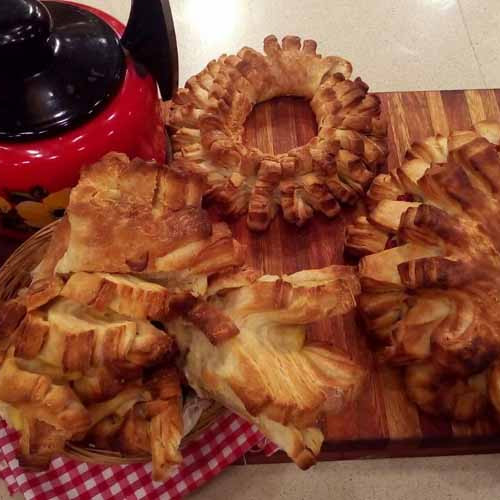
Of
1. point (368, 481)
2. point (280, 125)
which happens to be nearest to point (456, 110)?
point (280, 125)

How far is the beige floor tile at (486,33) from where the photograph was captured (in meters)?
1.14

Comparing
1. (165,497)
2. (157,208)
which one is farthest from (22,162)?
(165,497)

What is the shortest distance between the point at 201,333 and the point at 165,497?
24cm

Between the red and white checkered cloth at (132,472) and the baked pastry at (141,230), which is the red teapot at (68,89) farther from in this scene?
the red and white checkered cloth at (132,472)

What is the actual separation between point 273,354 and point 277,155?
32 centimetres

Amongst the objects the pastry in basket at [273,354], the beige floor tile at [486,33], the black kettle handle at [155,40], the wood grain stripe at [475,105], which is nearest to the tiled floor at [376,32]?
the beige floor tile at [486,33]

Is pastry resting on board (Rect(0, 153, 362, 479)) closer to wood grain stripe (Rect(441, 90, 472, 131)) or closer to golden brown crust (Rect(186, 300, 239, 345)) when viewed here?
golden brown crust (Rect(186, 300, 239, 345))

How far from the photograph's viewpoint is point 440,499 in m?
0.76

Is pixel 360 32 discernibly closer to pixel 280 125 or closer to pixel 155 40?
pixel 280 125

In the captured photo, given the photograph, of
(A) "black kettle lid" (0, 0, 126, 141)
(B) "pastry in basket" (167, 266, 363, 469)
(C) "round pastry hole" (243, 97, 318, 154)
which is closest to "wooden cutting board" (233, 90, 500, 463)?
(C) "round pastry hole" (243, 97, 318, 154)

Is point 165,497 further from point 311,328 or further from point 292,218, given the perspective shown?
point 292,218

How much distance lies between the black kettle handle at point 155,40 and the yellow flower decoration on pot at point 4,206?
0.67 ft

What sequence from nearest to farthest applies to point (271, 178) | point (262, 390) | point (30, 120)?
1. point (262, 390)
2. point (30, 120)
3. point (271, 178)

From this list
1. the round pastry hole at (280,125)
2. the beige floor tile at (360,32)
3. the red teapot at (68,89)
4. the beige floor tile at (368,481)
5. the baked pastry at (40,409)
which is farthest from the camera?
the beige floor tile at (360,32)
